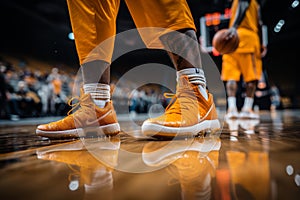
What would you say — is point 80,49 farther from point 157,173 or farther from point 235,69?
point 235,69

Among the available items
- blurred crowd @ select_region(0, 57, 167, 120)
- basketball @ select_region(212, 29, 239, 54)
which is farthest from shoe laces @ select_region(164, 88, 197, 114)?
blurred crowd @ select_region(0, 57, 167, 120)

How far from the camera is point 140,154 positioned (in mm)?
481

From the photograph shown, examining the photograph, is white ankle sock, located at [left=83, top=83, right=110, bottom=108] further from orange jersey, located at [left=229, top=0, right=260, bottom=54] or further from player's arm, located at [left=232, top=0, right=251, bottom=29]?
orange jersey, located at [left=229, top=0, right=260, bottom=54]

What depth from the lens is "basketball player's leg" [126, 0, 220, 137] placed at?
2.23 ft

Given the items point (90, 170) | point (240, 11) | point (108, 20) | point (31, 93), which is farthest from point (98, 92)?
point (31, 93)

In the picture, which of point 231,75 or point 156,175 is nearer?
point 156,175

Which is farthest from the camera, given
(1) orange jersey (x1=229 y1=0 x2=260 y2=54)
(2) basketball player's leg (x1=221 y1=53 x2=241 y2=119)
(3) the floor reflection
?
(2) basketball player's leg (x1=221 y1=53 x2=241 y2=119)

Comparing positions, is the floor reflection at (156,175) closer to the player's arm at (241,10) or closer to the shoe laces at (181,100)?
the shoe laces at (181,100)

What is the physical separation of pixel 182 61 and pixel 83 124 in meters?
0.39

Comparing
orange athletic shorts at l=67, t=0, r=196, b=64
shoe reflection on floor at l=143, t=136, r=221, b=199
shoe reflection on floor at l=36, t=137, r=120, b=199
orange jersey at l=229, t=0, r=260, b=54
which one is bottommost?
shoe reflection on floor at l=143, t=136, r=221, b=199

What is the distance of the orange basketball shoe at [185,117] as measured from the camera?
64cm

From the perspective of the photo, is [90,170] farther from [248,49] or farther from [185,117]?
[248,49]

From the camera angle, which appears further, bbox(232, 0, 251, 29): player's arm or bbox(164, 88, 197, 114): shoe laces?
bbox(232, 0, 251, 29): player's arm

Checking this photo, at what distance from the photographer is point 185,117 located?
66cm
